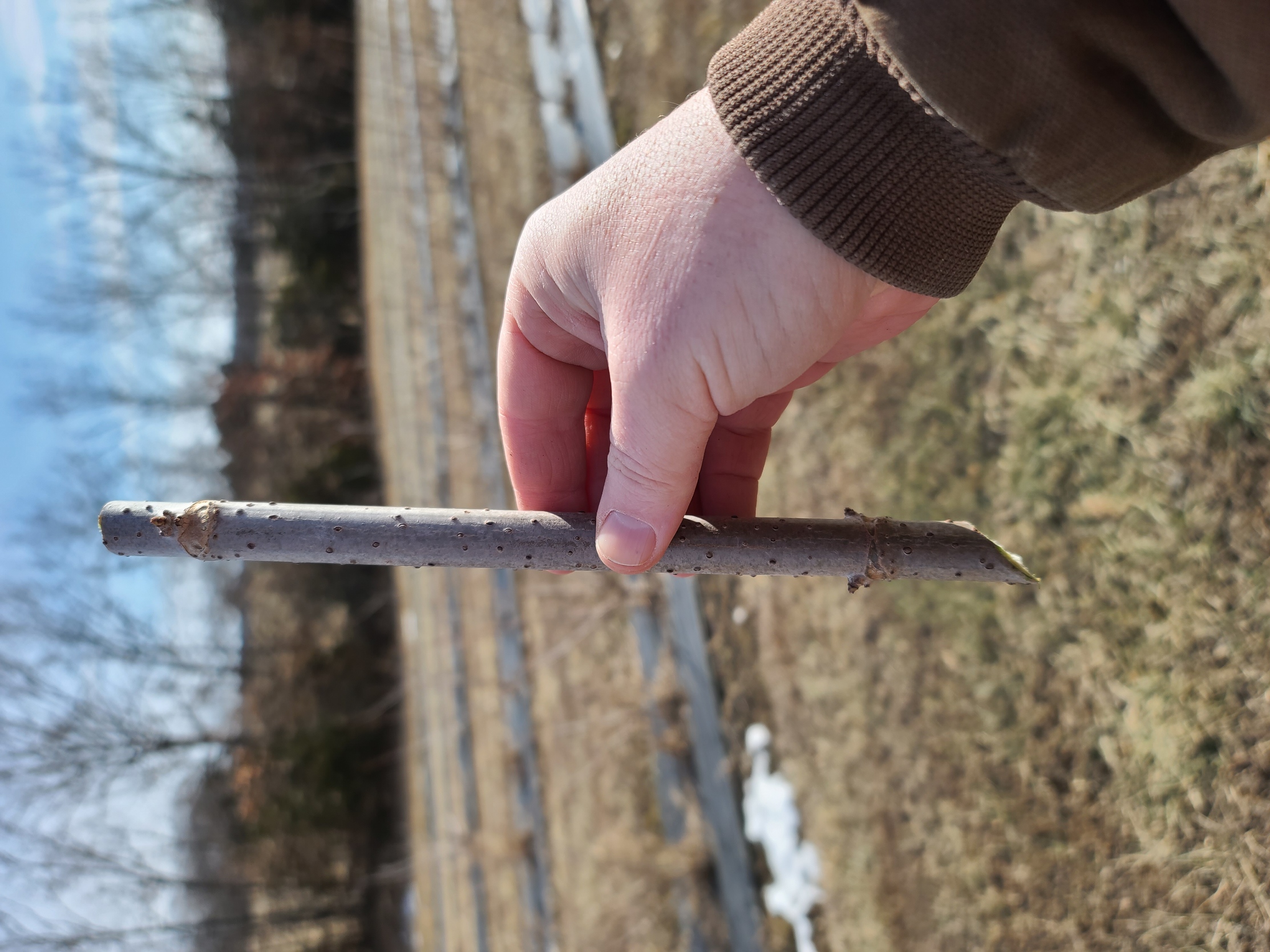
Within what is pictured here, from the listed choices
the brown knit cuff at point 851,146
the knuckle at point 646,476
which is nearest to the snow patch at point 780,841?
the knuckle at point 646,476

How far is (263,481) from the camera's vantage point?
1300cm

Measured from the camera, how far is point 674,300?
5.27 feet

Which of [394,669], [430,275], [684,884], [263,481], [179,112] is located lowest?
[684,884]

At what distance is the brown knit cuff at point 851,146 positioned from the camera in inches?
53.6

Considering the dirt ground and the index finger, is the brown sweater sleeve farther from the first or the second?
the dirt ground

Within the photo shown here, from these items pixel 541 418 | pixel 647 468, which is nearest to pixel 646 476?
pixel 647 468

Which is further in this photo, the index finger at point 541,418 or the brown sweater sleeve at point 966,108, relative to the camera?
the index finger at point 541,418

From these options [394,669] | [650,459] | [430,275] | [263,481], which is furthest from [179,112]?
[650,459]

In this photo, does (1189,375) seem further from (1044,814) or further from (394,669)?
(394,669)

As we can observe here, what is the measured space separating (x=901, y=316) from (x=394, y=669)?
438 inches

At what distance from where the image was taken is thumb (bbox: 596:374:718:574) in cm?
174

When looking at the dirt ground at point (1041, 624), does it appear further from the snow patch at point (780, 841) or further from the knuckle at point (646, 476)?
the knuckle at point (646, 476)

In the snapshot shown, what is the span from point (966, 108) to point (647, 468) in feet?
3.08

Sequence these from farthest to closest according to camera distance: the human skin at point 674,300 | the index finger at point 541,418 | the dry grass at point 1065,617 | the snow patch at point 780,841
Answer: the snow patch at point 780,841, the dry grass at point 1065,617, the index finger at point 541,418, the human skin at point 674,300
